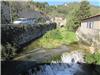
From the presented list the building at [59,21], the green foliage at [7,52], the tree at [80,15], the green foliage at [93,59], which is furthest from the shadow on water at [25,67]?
the building at [59,21]

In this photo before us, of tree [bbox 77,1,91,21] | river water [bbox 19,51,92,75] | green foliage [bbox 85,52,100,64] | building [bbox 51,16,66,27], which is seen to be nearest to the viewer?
river water [bbox 19,51,92,75]

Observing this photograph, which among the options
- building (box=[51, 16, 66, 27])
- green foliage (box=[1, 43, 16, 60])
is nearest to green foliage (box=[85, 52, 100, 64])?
green foliage (box=[1, 43, 16, 60])

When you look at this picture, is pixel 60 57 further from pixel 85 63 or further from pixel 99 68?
pixel 99 68

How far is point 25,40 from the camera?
881 inches

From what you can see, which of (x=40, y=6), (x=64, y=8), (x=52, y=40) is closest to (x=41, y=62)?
(x=52, y=40)

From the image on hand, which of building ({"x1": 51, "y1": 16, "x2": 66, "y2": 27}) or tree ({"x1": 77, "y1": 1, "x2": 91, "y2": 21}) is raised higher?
tree ({"x1": 77, "y1": 1, "x2": 91, "y2": 21})

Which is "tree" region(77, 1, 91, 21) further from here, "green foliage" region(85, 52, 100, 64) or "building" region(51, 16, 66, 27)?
"green foliage" region(85, 52, 100, 64)

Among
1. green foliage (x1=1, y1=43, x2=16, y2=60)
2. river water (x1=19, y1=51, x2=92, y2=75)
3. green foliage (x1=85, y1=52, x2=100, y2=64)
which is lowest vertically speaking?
river water (x1=19, y1=51, x2=92, y2=75)

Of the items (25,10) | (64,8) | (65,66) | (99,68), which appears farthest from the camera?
(64,8)

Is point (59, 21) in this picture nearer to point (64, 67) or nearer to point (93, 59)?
point (93, 59)

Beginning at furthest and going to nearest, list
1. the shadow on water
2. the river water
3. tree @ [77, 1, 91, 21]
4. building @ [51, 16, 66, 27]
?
building @ [51, 16, 66, 27] < tree @ [77, 1, 91, 21] < the river water < the shadow on water

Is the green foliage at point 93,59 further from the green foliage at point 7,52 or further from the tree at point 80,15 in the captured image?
the tree at point 80,15

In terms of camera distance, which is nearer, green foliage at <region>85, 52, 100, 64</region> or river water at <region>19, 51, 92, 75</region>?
river water at <region>19, 51, 92, 75</region>

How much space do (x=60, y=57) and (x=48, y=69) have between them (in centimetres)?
308
